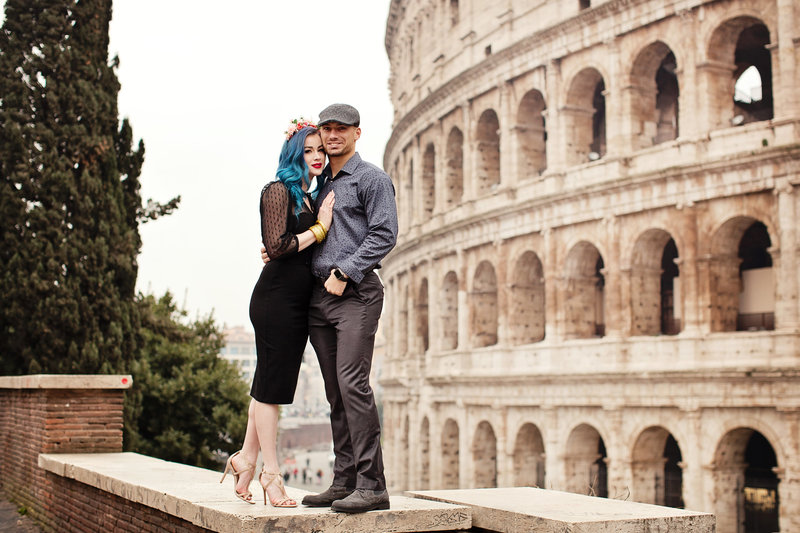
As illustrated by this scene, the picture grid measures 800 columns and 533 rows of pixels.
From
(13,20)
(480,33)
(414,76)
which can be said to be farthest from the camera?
(414,76)

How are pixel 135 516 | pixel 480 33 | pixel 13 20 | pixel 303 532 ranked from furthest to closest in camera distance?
1. pixel 480 33
2. pixel 13 20
3. pixel 135 516
4. pixel 303 532

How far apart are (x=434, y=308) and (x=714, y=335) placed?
11.1 meters

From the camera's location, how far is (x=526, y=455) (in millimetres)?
26609

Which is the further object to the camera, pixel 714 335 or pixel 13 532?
pixel 714 335

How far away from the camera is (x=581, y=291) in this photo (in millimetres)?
25453

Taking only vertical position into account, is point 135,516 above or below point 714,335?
below

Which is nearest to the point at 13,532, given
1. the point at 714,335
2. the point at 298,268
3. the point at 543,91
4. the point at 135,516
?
the point at 135,516

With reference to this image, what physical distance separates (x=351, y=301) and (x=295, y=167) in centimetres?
80

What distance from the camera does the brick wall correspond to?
9.34m

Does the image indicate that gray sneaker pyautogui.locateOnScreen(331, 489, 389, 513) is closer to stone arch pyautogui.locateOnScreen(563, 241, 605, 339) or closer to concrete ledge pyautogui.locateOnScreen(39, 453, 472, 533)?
concrete ledge pyautogui.locateOnScreen(39, 453, 472, 533)

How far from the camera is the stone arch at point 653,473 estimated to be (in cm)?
2303

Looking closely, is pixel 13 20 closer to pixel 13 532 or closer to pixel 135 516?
pixel 13 532

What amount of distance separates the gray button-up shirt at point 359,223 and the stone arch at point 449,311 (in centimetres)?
2482

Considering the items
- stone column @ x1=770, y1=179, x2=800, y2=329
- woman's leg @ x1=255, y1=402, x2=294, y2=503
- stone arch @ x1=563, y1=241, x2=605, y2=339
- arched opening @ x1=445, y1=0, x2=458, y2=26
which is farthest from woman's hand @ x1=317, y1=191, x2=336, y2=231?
arched opening @ x1=445, y1=0, x2=458, y2=26
